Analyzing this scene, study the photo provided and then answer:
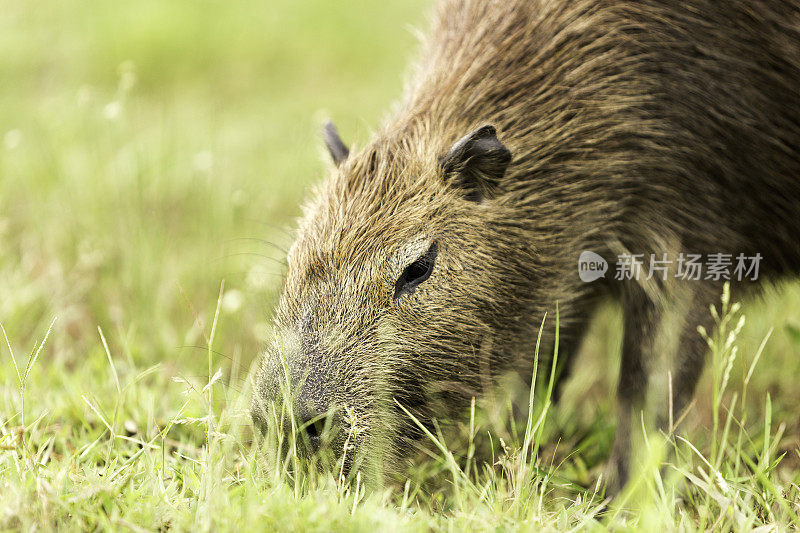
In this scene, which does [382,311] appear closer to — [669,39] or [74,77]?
[669,39]

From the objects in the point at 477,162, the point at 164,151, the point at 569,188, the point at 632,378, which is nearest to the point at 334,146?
the point at 477,162

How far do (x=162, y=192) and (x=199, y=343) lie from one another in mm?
1887

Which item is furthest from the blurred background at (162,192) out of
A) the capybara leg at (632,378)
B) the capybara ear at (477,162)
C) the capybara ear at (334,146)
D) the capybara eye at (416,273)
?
the capybara eye at (416,273)

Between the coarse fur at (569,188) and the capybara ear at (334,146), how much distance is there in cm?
17

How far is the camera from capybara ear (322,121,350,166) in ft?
11.4

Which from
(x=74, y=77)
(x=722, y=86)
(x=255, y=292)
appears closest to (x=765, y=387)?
(x=722, y=86)

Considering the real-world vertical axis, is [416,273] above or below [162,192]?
below

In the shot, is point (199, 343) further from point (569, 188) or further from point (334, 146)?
point (569, 188)

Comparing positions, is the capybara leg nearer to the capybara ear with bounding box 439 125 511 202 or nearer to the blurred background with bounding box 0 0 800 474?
the blurred background with bounding box 0 0 800 474

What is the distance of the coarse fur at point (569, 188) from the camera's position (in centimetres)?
295

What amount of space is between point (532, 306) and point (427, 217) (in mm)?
575

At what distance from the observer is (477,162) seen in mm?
3059

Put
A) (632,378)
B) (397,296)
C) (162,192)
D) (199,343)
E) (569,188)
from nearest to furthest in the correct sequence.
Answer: (397,296)
(569,188)
(632,378)
(199,343)
(162,192)

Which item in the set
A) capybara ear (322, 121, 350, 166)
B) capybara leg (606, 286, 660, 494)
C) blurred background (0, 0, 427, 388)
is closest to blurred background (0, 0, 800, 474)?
blurred background (0, 0, 427, 388)
